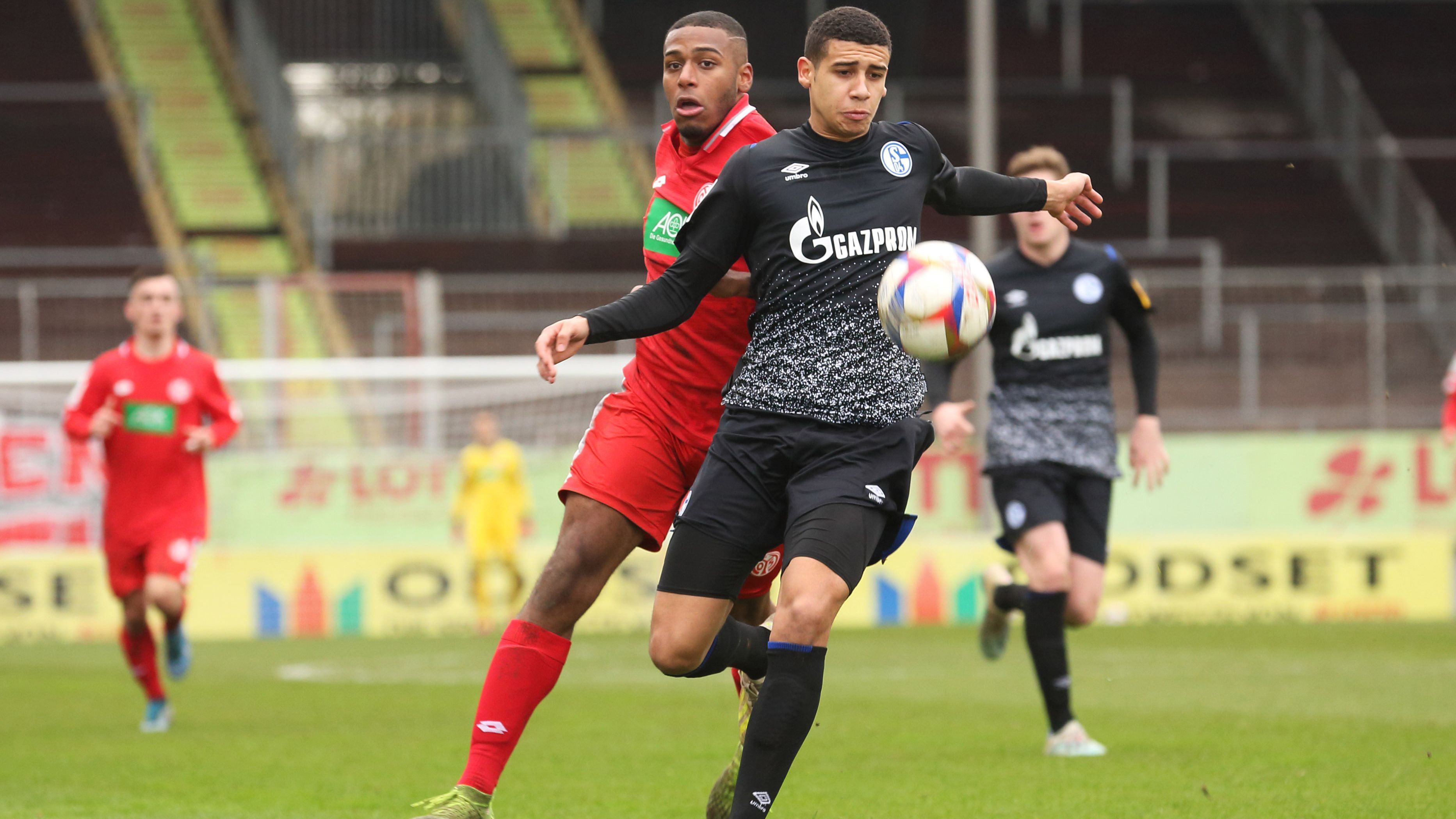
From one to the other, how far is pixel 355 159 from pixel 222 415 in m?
13.5

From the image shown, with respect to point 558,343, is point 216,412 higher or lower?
lower

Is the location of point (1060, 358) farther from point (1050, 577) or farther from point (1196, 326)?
point (1196, 326)

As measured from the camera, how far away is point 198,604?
55.3 feet

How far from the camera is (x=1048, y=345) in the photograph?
809 cm

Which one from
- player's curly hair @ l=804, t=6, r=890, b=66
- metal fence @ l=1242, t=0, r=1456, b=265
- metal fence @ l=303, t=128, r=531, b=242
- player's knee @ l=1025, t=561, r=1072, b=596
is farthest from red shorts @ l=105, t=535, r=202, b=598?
metal fence @ l=1242, t=0, r=1456, b=265

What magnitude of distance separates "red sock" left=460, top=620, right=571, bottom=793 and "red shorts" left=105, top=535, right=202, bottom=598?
4.65 m

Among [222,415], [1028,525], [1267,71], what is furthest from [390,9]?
[1028,525]

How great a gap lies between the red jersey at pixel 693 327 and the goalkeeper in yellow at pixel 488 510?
11035 mm

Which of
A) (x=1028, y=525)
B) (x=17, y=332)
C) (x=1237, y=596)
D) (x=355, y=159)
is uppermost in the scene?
(x=355, y=159)

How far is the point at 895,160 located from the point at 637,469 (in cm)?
122

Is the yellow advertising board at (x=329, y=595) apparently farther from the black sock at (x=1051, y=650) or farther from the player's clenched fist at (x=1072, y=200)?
the player's clenched fist at (x=1072, y=200)

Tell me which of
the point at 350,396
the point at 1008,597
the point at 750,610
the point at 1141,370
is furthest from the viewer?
the point at 350,396

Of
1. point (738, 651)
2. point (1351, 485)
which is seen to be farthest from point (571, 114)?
point (738, 651)

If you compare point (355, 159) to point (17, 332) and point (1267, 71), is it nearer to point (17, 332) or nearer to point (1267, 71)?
point (17, 332)
